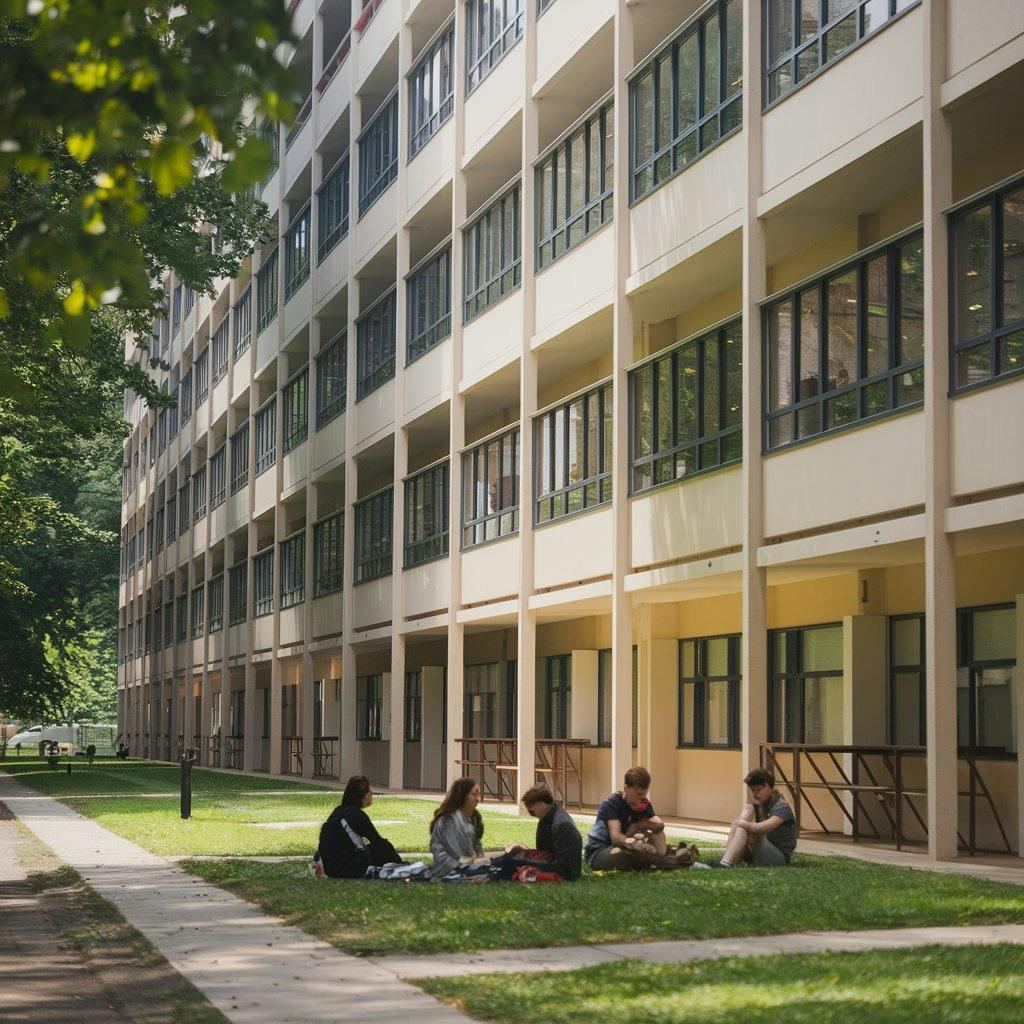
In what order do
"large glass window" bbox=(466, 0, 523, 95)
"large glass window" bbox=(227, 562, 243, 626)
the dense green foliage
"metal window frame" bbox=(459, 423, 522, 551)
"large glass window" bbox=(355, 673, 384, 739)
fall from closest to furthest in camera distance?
the dense green foliage, "metal window frame" bbox=(459, 423, 522, 551), "large glass window" bbox=(466, 0, 523, 95), "large glass window" bbox=(355, 673, 384, 739), "large glass window" bbox=(227, 562, 243, 626)

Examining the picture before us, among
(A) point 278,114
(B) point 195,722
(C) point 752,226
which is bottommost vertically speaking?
(B) point 195,722

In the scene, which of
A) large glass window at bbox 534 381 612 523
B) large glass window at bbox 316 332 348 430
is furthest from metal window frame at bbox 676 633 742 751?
large glass window at bbox 316 332 348 430

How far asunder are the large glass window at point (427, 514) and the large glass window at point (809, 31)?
1524 cm

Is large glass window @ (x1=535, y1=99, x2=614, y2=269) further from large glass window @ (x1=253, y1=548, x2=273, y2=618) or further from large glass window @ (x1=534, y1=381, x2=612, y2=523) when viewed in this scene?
large glass window @ (x1=253, y1=548, x2=273, y2=618)

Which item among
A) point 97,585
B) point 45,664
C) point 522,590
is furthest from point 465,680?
point 97,585

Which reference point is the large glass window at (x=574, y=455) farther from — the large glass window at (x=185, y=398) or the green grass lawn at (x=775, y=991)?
the large glass window at (x=185, y=398)

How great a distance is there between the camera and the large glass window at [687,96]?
23.6 meters

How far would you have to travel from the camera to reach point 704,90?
2442cm

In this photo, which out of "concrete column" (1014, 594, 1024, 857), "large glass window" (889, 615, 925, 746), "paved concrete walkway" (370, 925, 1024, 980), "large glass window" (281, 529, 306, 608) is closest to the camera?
"paved concrete walkway" (370, 925, 1024, 980)

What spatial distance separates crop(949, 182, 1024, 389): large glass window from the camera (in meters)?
16.9

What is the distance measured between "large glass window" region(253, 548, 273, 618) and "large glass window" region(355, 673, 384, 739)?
185 inches

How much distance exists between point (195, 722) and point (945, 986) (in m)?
66.4

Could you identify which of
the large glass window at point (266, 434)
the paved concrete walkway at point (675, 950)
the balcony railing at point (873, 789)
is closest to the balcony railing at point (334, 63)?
the large glass window at point (266, 434)

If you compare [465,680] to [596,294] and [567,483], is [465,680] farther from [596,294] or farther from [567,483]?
[596,294]
